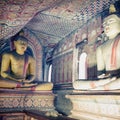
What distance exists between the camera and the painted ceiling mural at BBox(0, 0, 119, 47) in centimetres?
431

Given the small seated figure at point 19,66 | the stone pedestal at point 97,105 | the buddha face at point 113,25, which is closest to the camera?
the stone pedestal at point 97,105

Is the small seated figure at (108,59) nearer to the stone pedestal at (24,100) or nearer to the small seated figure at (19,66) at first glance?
the stone pedestal at (24,100)

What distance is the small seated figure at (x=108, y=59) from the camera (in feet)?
11.6

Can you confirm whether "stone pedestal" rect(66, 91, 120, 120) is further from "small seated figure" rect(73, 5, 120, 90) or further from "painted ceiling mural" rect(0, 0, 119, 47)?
"painted ceiling mural" rect(0, 0, 119, 47)

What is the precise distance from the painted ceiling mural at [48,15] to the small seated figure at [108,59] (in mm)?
1238

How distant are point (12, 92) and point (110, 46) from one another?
7.25 ft

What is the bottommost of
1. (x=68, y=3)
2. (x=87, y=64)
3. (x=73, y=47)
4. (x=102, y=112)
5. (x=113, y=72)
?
(x=102, y=112)

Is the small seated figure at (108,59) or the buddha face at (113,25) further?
the buddha face at (113,25)

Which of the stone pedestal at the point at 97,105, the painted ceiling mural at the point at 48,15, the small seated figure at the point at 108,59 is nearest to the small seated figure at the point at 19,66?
the painted ceiling mural at the point at 48,15

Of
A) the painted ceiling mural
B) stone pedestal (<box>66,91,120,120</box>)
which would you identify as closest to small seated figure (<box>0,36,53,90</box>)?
the painted ceiling mural

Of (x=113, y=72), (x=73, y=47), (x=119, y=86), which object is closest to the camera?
(x=119, y=86)

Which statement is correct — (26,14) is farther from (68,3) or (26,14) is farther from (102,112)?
(102,112)

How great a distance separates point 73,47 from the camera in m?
7.33

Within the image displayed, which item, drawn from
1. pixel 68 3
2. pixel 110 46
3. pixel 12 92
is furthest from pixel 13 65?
pixel 110 46
